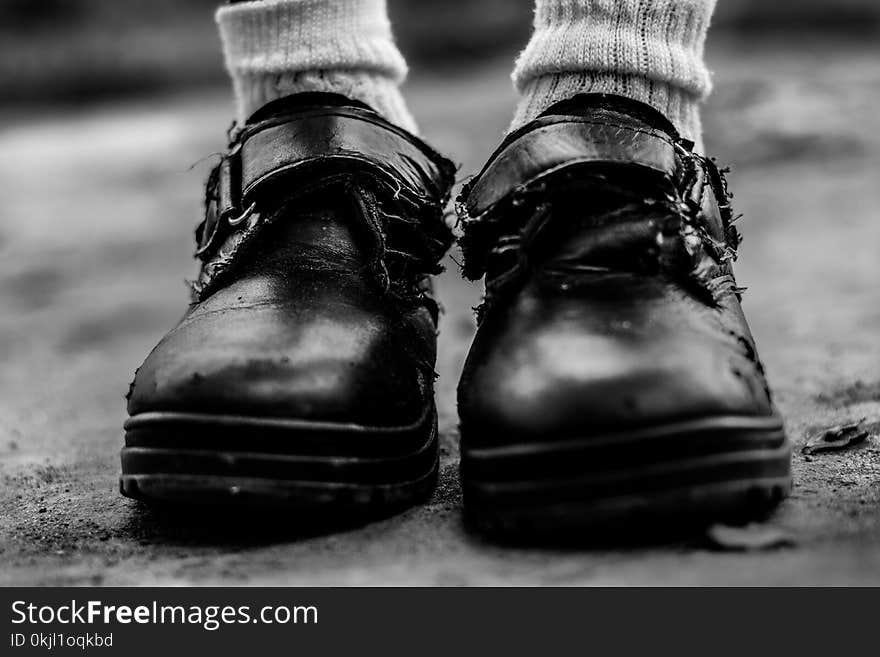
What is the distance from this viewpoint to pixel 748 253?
2.55m

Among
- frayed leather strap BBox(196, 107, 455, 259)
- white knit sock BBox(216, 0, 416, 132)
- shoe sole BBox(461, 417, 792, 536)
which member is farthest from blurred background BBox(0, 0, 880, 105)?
shoe sole BBox(461, 417, 792, 536)

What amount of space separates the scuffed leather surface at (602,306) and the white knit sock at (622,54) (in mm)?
138

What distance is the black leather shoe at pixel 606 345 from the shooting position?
0.86m

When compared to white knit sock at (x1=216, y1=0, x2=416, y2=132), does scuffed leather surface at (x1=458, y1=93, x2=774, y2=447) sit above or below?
below

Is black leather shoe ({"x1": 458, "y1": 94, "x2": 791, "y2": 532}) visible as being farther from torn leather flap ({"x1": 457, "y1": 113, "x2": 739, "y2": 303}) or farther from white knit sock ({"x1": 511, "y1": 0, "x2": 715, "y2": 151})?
white knit sock ({"x1": 511, "y1": 0, "x2": 715, "y2": 151})

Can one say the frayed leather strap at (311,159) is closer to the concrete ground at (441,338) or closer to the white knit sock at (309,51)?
the white knit sock at (309,51)

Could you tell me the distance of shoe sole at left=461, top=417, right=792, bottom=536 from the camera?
2.79 feet

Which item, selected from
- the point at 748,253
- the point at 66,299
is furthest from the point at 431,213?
the point at 66,299

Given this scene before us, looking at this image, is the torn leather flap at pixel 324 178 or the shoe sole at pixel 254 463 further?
the torn leather flap at pixel 324 178

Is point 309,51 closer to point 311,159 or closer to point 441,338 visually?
point 311,159

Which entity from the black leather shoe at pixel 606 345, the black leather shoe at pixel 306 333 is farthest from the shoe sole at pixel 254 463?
the black leather shoe at pixel 606 345

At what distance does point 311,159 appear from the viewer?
1.15m

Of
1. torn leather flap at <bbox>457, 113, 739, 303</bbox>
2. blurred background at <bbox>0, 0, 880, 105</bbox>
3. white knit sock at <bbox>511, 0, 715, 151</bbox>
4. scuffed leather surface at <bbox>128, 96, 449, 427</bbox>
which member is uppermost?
blurred background at <bbox>0, 0, 880, 105</bbox>
